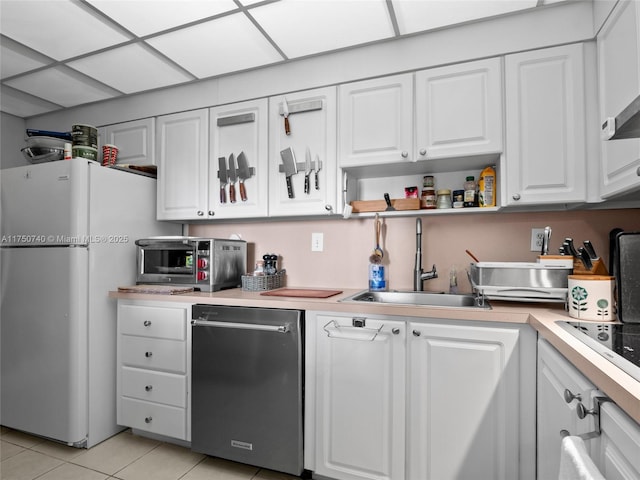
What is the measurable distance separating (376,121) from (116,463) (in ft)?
7.54

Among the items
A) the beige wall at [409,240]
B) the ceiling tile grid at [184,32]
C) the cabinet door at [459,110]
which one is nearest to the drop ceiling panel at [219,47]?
the ceiling tile grid at [184,32]

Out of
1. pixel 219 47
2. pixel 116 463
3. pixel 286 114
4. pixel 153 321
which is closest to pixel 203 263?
pixel 153 321

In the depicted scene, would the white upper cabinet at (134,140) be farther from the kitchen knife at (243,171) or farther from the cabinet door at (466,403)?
the cabinet door at (466,403)

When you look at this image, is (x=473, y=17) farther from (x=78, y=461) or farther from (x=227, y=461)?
(x=78, y=461)

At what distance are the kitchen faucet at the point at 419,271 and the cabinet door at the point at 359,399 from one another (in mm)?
536

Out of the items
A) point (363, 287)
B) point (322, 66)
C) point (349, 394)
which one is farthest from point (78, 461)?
point (322, 66)

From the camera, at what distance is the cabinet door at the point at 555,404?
89 centimetres

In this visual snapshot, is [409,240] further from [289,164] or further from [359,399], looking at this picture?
[359,399]

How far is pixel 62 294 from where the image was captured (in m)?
1.94

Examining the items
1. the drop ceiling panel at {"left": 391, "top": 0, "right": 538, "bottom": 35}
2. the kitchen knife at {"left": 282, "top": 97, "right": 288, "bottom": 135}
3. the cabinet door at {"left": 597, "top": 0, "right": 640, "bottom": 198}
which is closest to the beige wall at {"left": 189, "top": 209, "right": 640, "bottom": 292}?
the cabinet door at {"left": 597, "top": 0, "right": 640, "bottom": 198}

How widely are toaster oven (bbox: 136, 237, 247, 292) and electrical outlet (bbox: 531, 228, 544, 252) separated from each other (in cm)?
175

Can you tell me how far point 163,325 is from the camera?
1.93 metres

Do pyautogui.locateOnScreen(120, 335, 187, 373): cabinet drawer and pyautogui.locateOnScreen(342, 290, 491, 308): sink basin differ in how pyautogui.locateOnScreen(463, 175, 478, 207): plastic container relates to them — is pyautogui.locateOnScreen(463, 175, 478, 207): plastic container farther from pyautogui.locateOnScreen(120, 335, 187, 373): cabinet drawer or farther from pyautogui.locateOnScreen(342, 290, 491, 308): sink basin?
pyautogui.locateOnScreen(120, 335, 187, 373): cabinet drawer

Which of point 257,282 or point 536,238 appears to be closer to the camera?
point 536,238
